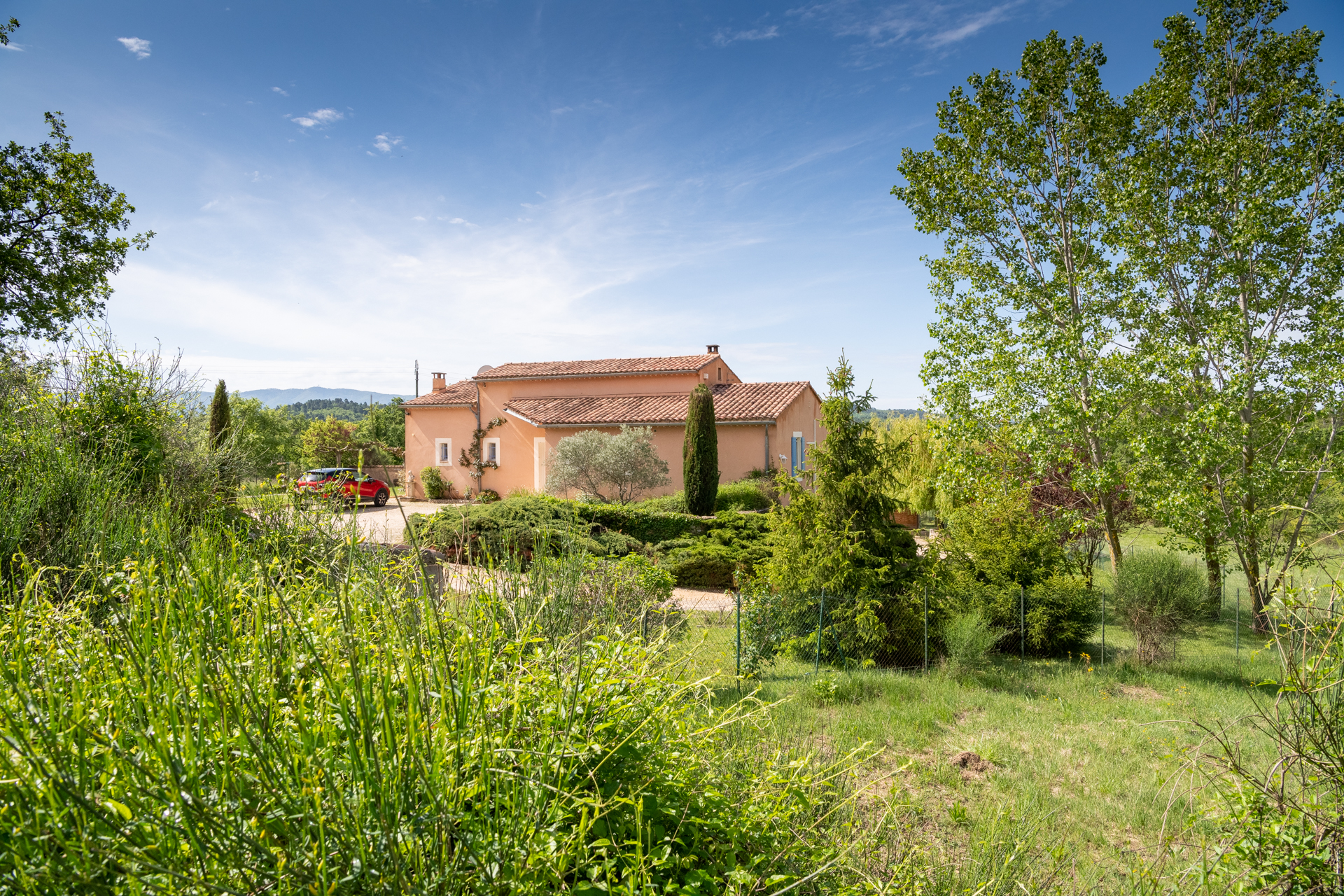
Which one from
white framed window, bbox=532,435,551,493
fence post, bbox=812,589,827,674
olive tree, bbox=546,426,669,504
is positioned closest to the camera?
fence post, bbox=812,589,827,674

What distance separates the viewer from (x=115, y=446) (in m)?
7.39

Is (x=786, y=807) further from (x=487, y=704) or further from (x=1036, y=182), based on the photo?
(x=1036, y=182)

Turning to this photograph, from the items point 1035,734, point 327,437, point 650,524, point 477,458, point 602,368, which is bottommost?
point 1035,734

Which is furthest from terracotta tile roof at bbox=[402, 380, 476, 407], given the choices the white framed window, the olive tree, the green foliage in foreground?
the green foliage in foreground

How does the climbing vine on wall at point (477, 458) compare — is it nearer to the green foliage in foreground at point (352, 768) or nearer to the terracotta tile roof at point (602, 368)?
the terracotta tile roof at point (602, 368)

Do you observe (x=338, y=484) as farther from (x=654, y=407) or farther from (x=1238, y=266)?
(x=654, y=407)

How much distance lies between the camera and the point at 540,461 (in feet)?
81.7

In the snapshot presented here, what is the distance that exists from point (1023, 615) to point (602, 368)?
20712mm

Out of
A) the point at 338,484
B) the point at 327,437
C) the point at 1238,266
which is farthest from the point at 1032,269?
the point at 327,437

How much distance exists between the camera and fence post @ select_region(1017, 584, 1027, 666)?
28.9 feet

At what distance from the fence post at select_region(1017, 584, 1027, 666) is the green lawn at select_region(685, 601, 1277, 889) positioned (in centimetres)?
38

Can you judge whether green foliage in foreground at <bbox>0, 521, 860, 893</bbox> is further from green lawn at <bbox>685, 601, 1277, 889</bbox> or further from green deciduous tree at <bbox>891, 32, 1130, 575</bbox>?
green deciduous tree at <bbox>891, 32, 1130, 575</bbox>

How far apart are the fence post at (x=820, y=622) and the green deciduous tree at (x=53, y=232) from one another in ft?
→ 55.1

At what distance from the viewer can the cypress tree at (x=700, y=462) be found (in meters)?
18.9
